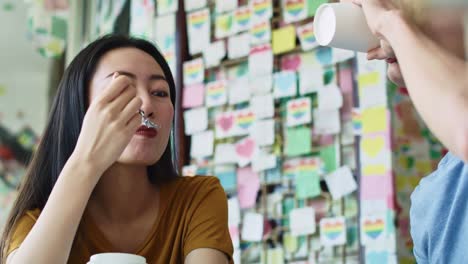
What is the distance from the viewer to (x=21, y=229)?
1312 millimetres

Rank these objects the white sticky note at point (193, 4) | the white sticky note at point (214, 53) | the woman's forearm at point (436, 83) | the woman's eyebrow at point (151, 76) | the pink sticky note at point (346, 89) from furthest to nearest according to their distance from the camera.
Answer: the white sticky note at point (193, 4)
the white sticky note at point (214, 53)
the pink sticky note at point (346, 89)
the woman's eyebrow at point (151, 76)
the woman's forearm at point (436, 83)

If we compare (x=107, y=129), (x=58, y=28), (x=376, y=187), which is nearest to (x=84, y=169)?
(x=107, y=129)

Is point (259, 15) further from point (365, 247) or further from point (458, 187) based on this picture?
point (458, 187)

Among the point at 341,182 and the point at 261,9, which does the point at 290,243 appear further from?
the point at 261,9

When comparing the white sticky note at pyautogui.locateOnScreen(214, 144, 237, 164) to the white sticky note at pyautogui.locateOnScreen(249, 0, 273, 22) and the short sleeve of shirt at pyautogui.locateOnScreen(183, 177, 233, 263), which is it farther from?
the short sleeve of shirt at pyautogui.locateOnScreen(183, 177, 233, 263)

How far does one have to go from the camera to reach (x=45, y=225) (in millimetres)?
1160

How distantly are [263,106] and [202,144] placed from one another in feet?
1.31

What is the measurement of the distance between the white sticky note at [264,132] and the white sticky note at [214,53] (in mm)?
396

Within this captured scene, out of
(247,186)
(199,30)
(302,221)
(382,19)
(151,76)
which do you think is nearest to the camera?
(382,19)

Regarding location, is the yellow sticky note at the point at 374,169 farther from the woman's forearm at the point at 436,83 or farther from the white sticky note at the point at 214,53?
the woman's forearm at the point at 436,83

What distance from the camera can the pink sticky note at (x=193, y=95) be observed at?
3.21m

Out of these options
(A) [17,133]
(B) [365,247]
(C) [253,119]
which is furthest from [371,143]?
(A) [17,133]

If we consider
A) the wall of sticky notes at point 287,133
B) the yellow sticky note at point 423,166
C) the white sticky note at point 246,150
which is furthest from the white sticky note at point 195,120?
the yellow sticky note at point 423,166

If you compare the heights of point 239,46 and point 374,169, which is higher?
point 239,46
